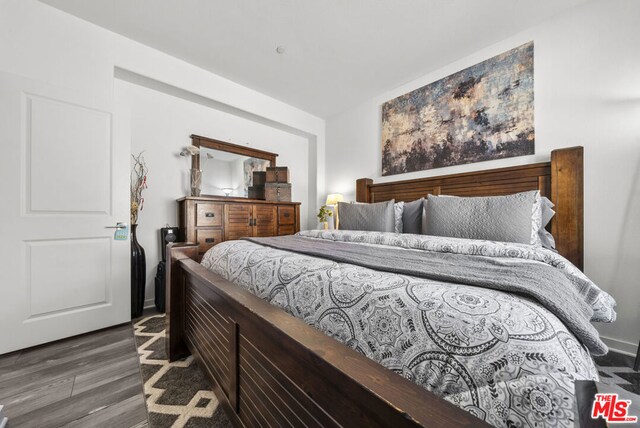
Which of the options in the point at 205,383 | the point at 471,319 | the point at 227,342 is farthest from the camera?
the point at 205,383

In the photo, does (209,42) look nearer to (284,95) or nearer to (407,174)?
(284,95)

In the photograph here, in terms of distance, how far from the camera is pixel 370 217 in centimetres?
237

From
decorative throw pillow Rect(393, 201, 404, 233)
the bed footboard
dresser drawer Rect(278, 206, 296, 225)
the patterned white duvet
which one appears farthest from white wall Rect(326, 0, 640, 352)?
dresser drawer Rect(278, 206, 296, 225)

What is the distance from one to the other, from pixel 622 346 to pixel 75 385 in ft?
11.6

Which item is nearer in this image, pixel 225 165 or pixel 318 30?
pixel 318 30

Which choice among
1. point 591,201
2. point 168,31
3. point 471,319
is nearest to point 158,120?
point 168,31

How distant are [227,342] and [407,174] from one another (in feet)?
8.69

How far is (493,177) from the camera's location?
2268 millimetres

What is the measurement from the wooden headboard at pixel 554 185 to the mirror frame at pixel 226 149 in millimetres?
2314

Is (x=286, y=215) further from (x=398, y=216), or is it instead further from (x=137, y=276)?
(x=137, y=276)

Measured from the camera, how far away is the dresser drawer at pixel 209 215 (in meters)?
2.57

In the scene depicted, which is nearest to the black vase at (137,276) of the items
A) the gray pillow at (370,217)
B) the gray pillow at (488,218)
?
the gray pillow at (370,217)

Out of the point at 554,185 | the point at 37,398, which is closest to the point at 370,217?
the point at 554,185

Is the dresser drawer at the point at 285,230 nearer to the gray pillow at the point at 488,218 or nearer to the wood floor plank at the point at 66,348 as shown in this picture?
the wood floor plank at the point at 66,348
